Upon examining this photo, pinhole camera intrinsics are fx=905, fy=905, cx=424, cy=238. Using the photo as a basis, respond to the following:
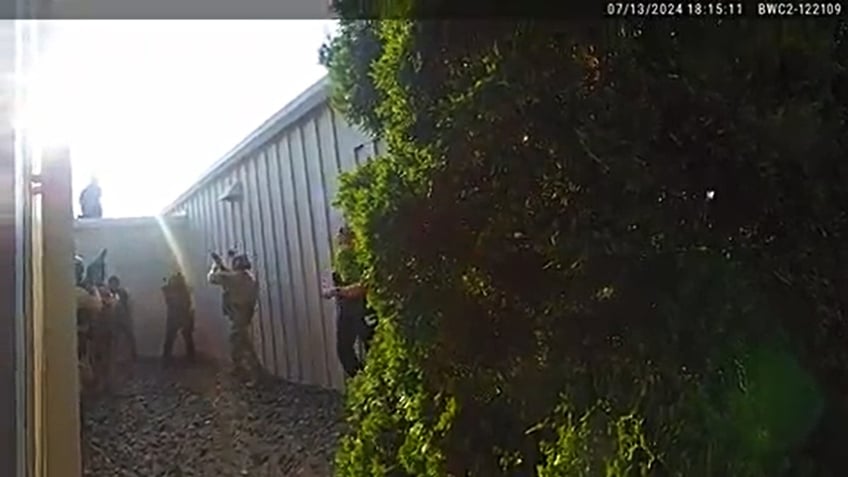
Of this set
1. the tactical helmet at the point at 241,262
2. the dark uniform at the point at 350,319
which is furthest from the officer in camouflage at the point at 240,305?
the dark uniform at the point at 350,319

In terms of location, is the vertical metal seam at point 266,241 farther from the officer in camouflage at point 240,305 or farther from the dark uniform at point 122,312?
the dark uniform at point 122,312

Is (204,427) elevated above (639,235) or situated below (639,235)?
below

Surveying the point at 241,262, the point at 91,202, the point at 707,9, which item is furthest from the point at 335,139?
the point at 707,9

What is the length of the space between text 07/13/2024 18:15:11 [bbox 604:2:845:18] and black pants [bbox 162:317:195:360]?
58cm

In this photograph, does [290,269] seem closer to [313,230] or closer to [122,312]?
[313,230]

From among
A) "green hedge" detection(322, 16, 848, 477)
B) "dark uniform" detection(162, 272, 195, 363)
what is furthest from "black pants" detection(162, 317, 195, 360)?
"green hedge" detection(322, 16, 848, 477)

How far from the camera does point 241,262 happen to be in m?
1.06

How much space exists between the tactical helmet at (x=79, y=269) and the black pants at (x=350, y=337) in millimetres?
294

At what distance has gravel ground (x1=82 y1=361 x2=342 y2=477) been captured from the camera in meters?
1.00

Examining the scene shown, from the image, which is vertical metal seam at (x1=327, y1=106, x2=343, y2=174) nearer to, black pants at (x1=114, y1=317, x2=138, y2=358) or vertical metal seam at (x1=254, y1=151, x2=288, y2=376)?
vertical metal seam at (x1=254, y1=151, x2=288, y2=376)

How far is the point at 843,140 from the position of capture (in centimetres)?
95

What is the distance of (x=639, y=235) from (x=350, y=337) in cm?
37

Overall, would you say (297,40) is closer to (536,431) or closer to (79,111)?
(79,111)

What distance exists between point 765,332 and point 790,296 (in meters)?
0.05
